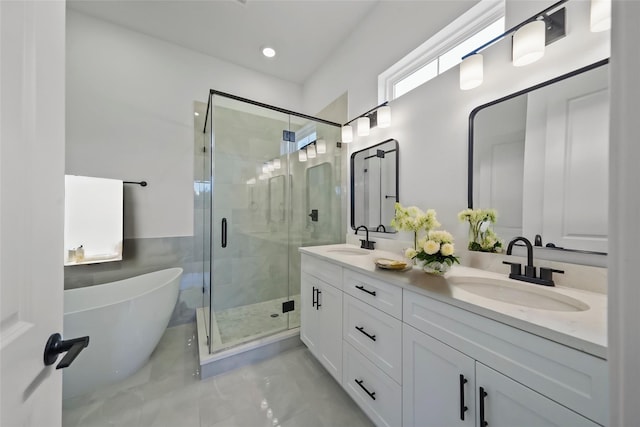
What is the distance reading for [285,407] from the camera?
144 centimetres

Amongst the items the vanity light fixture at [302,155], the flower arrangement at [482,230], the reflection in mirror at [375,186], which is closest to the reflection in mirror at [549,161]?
the flower arrangement at [482,230]

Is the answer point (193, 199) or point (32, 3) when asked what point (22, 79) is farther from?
point (193, 199)

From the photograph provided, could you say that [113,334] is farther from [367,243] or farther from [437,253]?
[437,253]

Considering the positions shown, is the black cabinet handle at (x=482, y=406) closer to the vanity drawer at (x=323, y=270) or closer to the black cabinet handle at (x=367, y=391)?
the black cabinet handle at (x=367, y=391)

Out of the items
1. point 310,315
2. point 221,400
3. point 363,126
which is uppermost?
point 363,126

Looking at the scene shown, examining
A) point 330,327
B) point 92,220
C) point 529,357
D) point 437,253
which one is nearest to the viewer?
point 529,357

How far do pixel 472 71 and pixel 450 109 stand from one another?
0.24m

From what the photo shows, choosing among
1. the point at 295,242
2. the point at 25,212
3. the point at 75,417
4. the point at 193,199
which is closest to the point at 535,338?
the point at 25,212

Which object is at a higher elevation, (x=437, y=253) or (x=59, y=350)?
(x=437, y=253)

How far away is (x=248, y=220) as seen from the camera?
2326mm

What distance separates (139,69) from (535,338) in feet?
11.4

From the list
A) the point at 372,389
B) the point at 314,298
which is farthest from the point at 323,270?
the point at 372,389

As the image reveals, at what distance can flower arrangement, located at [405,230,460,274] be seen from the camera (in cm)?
111

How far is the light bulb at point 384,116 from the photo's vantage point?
72.1 inches
